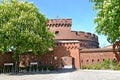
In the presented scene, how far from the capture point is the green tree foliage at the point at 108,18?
72.0ft

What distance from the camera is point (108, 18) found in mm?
23906

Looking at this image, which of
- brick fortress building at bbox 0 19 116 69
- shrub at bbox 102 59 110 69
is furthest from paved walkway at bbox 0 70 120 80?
brick fortress building at bbox 0 19 116 69

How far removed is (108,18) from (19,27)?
15.9 metres

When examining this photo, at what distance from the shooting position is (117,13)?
21641 millimetres

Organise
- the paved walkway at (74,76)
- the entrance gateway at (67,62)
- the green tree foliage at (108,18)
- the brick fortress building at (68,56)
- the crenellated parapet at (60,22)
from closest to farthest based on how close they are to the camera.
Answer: the green tree foliage at (108,18)
the paved walkway at (74,76)
the brick fortress building at (68,56)
the entrance gateway at (67,62)
the crenellated parapet at (60,22)

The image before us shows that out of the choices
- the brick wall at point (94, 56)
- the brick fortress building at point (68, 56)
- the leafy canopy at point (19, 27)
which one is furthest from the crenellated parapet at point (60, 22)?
the leafy canopy at point (19, 27)

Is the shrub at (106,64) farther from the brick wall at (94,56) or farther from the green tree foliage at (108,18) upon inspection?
the green tree foliage at (108,18)

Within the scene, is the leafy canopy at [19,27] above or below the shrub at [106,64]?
above

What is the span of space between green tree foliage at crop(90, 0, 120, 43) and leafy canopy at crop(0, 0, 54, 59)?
11874 mm

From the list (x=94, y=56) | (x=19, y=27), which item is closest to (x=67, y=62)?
(x=94, y=56)

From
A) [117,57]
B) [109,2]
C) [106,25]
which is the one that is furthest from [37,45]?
[109,2]

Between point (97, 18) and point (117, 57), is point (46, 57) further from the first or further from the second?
point (97, 18)

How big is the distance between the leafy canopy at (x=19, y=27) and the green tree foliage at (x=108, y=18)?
39.0 feet

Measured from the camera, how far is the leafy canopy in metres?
35.8
